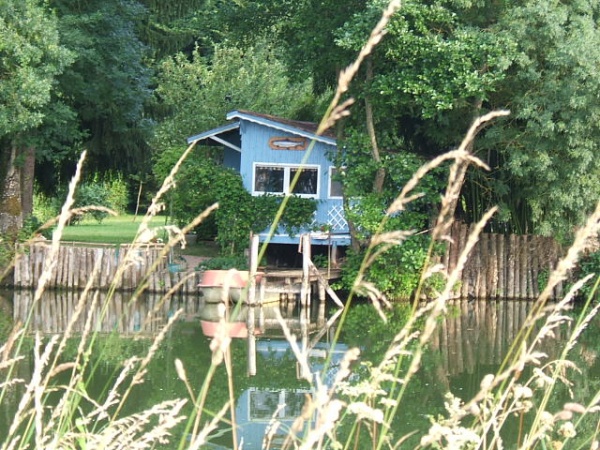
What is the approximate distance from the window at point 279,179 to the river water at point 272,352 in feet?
11.1

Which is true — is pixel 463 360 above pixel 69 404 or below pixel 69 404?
below

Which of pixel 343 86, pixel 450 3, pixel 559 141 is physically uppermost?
pixel 450 3

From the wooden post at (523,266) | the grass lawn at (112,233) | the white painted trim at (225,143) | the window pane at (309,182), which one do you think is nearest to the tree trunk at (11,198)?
the grass lawn at (112,233)

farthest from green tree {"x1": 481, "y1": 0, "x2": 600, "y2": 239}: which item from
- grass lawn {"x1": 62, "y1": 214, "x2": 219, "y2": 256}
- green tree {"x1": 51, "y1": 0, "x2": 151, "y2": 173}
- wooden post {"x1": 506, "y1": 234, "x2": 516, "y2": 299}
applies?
green tree {"x1": 51, "y1": 0, "x2": 151, "y2": 173}

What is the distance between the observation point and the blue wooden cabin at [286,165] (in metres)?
24.3

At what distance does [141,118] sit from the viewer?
96.4 ft

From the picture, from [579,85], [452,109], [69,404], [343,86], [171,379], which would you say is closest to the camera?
[343,86]

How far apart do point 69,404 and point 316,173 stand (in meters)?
21.8

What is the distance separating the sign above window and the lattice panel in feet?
5.39

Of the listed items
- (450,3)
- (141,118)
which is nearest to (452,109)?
(450,3)

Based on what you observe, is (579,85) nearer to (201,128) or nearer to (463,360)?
(463,360)

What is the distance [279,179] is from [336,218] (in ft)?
5.54

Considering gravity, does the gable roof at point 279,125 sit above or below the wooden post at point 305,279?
above

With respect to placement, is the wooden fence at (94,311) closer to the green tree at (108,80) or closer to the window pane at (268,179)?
the window pane at (268,179)
